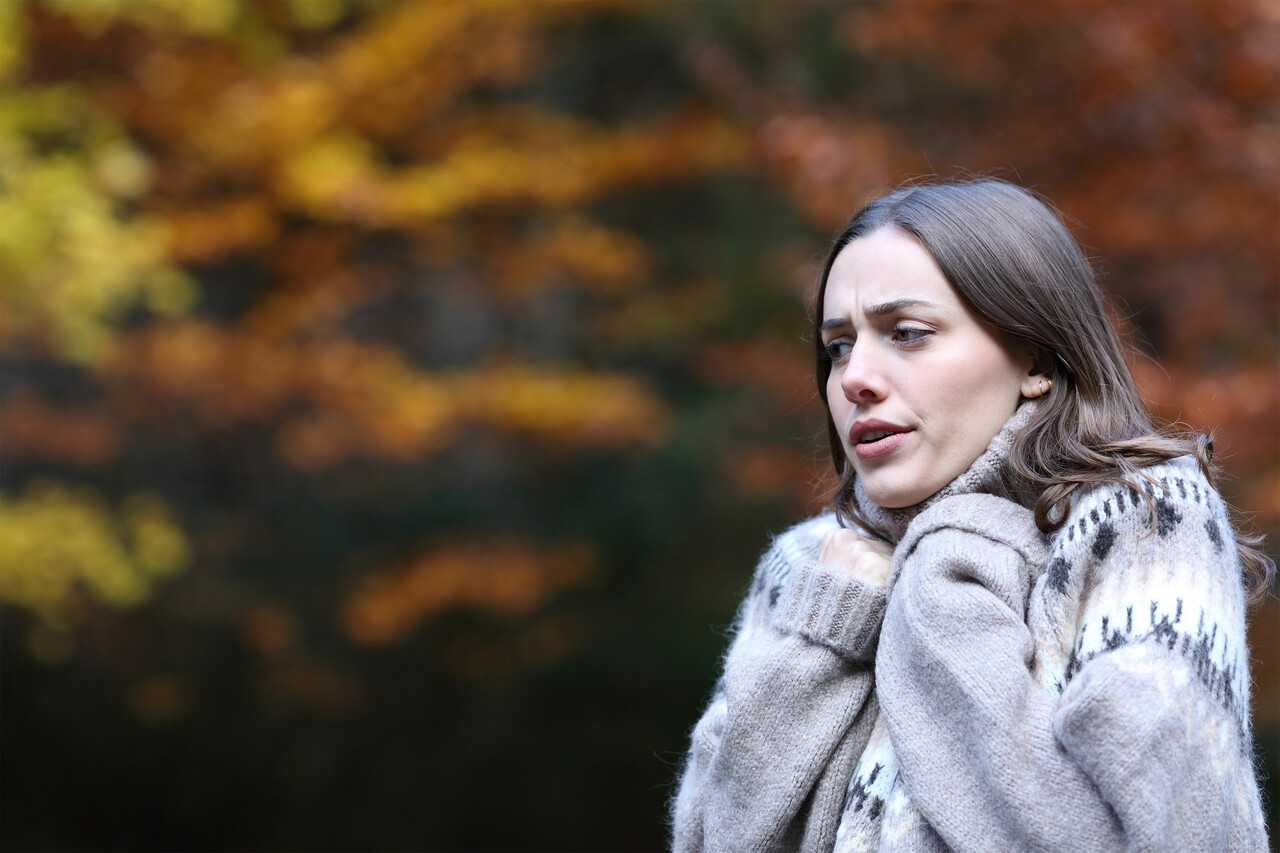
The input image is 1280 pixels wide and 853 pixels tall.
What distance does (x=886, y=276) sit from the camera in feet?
5.83

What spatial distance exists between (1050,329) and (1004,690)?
58 centimetres

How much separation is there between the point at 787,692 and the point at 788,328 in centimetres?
549

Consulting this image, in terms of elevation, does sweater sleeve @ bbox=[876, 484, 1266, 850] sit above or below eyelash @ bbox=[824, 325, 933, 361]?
below

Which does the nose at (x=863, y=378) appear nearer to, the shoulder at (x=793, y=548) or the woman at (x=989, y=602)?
the woman at (x=989, y=602)

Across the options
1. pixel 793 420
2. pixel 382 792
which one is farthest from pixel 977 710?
pixel 382 792

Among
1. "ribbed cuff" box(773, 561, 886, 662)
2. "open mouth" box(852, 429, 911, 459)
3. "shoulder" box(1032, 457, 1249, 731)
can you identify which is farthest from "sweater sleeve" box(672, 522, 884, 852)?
"shoulder" box(1032, 457, 1249, 731)

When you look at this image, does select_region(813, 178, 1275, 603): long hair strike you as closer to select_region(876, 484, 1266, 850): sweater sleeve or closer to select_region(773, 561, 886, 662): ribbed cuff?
select_region(876, 484, 1266, 850): sweater sleeve

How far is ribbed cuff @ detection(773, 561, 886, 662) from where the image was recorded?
1.75 metres

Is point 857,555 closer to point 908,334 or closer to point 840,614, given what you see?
point 840,614

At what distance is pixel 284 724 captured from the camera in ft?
26.3

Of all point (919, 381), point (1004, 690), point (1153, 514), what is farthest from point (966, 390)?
point (1004, 690)

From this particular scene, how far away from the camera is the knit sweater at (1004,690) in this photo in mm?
1418

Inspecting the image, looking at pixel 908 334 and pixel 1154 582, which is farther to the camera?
pixel 908 334

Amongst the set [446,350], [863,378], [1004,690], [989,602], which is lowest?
[1004,690]
